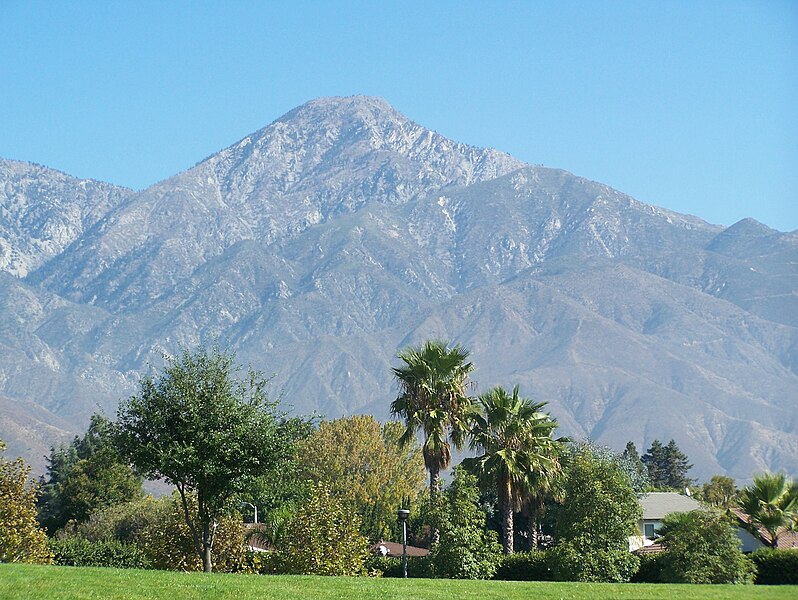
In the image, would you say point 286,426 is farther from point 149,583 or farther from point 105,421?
point 149,583

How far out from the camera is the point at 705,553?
39781 mm

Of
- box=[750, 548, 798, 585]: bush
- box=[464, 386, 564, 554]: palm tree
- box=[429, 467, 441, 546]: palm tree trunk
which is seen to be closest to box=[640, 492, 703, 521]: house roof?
box=[464, 386, 564, 554]: palm tree

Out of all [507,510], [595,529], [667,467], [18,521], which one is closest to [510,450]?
[507,510]

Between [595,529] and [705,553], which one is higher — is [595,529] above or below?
above

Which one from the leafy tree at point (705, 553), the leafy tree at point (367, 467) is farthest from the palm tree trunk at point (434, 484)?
the leafy tree at point (367, 467)

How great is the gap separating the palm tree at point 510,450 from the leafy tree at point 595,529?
1967 millimetres

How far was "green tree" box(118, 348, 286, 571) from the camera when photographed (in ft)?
111

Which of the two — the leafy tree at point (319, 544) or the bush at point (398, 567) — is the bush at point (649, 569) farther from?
the leafy tree at point (319, 544)

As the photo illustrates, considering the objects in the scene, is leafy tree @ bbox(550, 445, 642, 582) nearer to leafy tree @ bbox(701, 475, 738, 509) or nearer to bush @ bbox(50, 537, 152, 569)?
bush @ bbox(50, 537, 152, 569)

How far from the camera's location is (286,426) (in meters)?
36.9

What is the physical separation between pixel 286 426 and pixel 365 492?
48556mm

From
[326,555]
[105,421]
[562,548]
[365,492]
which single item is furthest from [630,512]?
[365,492]

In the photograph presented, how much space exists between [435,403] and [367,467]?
136 ft

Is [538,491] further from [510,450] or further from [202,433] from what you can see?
[202,433]
